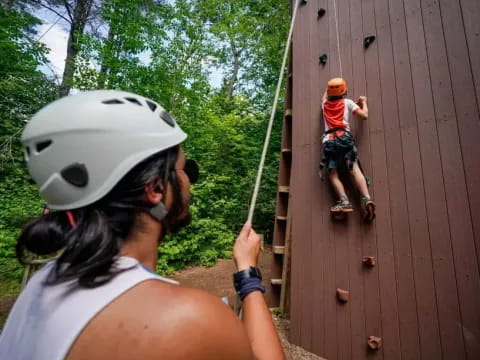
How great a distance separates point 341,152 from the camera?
3.04 meters

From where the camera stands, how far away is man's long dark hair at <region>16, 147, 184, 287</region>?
0.75m

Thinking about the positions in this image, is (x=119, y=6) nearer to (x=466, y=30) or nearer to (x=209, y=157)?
(x=209, y=157)

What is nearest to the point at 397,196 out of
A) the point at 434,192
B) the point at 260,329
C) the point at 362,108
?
the point at 434,192

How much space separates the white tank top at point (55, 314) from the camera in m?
0.64

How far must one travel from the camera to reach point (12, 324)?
31.3 inches

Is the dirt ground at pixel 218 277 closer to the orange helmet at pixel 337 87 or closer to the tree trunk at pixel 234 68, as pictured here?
the orange helmet at pixel 337 87

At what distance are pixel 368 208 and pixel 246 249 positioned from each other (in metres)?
2.05

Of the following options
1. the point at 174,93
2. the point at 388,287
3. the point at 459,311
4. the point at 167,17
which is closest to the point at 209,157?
the point at 174,93

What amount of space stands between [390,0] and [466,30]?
42.1 inches

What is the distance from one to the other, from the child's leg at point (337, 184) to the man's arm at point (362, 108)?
2.46 ft

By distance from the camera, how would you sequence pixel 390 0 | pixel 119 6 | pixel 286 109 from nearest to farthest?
1. pixel 390 0
2. pixel 286 109
3. pixel 119 6

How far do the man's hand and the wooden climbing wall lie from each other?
215cm

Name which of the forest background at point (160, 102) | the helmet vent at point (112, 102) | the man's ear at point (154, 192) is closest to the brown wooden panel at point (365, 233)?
the man's ear at point (154, 192)

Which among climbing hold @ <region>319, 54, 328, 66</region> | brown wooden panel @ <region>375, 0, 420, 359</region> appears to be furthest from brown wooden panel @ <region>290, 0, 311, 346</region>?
brown wooden panel @ <region>375, 0, 420, 359</region>
